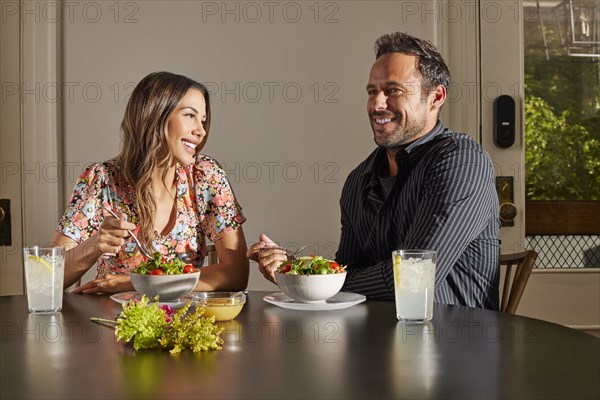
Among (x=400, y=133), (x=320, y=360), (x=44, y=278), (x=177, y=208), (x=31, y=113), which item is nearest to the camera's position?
(x=320, y=360)

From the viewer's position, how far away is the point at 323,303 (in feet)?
5.43

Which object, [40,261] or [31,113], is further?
[31,113]

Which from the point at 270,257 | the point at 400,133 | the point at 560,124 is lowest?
the point at 270,257

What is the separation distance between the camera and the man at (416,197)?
1894 millimetres

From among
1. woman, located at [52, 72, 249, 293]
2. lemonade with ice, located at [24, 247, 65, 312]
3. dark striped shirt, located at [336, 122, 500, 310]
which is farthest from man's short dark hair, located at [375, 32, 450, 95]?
lemonade with ice, located at [24, 247, 65, 312]

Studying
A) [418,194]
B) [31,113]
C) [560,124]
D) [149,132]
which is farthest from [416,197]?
[31,113]

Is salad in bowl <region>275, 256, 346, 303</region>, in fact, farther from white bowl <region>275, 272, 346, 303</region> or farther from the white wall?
the white wall

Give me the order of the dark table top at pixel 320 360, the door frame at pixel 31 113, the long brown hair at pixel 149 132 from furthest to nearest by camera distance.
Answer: the door frame at pixel 31 113 → the long brown hair at pixel 149 132 → the dark table top at pixel 320 360

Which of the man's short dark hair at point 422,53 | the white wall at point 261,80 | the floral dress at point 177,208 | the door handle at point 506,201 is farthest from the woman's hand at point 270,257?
the door handle at point 506,201

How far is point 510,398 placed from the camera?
0.96 m

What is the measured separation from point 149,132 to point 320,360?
1.34 m

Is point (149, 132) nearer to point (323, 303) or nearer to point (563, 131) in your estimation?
point (323, 303)

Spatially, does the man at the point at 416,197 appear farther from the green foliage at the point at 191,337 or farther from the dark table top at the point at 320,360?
the green foliage at the point at 191,337

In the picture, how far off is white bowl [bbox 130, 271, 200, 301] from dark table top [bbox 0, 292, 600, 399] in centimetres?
11
